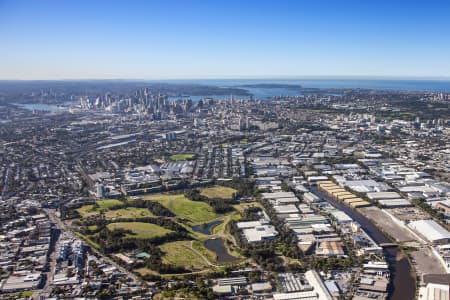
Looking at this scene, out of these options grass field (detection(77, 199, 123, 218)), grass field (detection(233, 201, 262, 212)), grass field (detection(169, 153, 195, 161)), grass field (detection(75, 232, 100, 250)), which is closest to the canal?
grass field (detection(233, 201, 262, 212))

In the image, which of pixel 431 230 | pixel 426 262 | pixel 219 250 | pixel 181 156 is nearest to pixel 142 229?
pixel 219 250

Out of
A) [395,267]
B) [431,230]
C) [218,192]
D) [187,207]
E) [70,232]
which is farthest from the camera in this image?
[218,192]

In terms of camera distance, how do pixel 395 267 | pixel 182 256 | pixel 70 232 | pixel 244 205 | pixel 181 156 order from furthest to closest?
pixel 181 156, pixel 244 205, pixel 70 232, pixel 182 256, pixel 395 267

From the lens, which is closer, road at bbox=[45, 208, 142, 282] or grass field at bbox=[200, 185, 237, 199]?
road at bbox=[45, 208, 142, 282]

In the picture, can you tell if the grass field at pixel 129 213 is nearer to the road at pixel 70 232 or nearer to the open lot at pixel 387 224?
the road at pixel 70 232

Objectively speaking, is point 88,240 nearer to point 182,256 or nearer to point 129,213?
point 129,213

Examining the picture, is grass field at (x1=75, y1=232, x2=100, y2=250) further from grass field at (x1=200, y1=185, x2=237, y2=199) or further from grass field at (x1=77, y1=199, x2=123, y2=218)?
grass field at (x1=200, y1=185, x2=237, y2=199)

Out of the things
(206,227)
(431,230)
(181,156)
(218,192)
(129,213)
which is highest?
(431,230)

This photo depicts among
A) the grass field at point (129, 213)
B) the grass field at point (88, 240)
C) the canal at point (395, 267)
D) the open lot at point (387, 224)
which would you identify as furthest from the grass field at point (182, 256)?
the open lot at point (387, 224)
